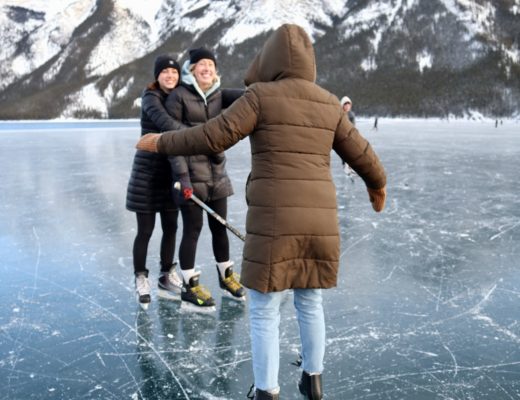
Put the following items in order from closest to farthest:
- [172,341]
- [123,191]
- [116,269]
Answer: [172,341] → [116,269] → [123,191]

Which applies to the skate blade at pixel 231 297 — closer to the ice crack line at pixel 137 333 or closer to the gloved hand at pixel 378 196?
the ice crack line at pixel 137 333

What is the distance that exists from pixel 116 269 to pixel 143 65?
14112cm

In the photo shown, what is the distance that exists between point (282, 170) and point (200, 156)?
1208mm

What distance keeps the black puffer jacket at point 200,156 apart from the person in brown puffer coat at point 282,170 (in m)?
0.91

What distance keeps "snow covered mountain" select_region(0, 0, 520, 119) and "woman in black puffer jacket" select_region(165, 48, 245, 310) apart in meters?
83.9

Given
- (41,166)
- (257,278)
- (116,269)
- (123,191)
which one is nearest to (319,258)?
(257,278)

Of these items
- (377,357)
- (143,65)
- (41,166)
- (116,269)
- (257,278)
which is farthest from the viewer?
(143,65)

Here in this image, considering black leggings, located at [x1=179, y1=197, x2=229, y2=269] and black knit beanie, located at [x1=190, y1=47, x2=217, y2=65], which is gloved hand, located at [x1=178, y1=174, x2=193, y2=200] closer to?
black leggings, located at [x1=179, y1=197, x2=229, y2=269]

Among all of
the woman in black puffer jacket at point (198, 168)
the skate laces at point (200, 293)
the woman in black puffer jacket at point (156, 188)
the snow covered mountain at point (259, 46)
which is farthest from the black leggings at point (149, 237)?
the snow covered mountain at point (259, 46)

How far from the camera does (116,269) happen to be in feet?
12.9

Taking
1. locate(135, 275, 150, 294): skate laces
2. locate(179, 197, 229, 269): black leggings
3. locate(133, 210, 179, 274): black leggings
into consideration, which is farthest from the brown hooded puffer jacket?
locate(135, 275, 150, 294): skate laces

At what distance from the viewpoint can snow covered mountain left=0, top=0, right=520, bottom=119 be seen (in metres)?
98.3

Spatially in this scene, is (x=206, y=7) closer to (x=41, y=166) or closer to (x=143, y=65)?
(x=143, y=65)

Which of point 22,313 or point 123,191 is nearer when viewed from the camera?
point 22,313
